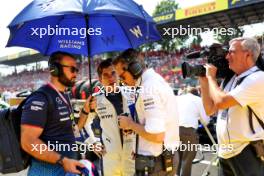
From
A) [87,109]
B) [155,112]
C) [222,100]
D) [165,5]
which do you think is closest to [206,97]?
[222,100]

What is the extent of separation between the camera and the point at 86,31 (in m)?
3.63

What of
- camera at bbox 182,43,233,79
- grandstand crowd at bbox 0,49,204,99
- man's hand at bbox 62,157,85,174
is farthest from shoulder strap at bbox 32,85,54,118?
grandstand crowd at bbox 0,49,204,99

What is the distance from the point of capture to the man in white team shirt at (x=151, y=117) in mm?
2678

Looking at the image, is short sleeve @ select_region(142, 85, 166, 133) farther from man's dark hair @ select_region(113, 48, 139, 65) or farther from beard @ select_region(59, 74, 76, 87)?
beard @ select_region(59, 74, 76, 87)

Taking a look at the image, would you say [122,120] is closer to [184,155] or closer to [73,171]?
[73,171]

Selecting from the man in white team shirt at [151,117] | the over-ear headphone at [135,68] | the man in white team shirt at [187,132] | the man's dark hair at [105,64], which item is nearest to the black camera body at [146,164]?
the man in white team shirt at [151,117]

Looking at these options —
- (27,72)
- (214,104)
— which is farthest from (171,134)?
(27,72)

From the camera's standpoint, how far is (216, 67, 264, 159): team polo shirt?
2954 mm

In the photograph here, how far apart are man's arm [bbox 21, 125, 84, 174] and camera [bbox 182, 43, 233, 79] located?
121 centimetres

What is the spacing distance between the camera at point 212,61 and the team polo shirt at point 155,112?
256 mm

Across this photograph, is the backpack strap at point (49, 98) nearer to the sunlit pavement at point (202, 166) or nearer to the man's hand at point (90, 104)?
the man's hand at point (90, 104)

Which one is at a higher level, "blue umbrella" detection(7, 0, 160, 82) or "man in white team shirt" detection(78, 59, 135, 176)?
"blue umbrella" detection(7, 0, 160, 82)

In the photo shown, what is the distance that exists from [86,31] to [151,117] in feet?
4.61

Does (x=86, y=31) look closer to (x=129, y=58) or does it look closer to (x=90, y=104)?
(x=90, y=104)
